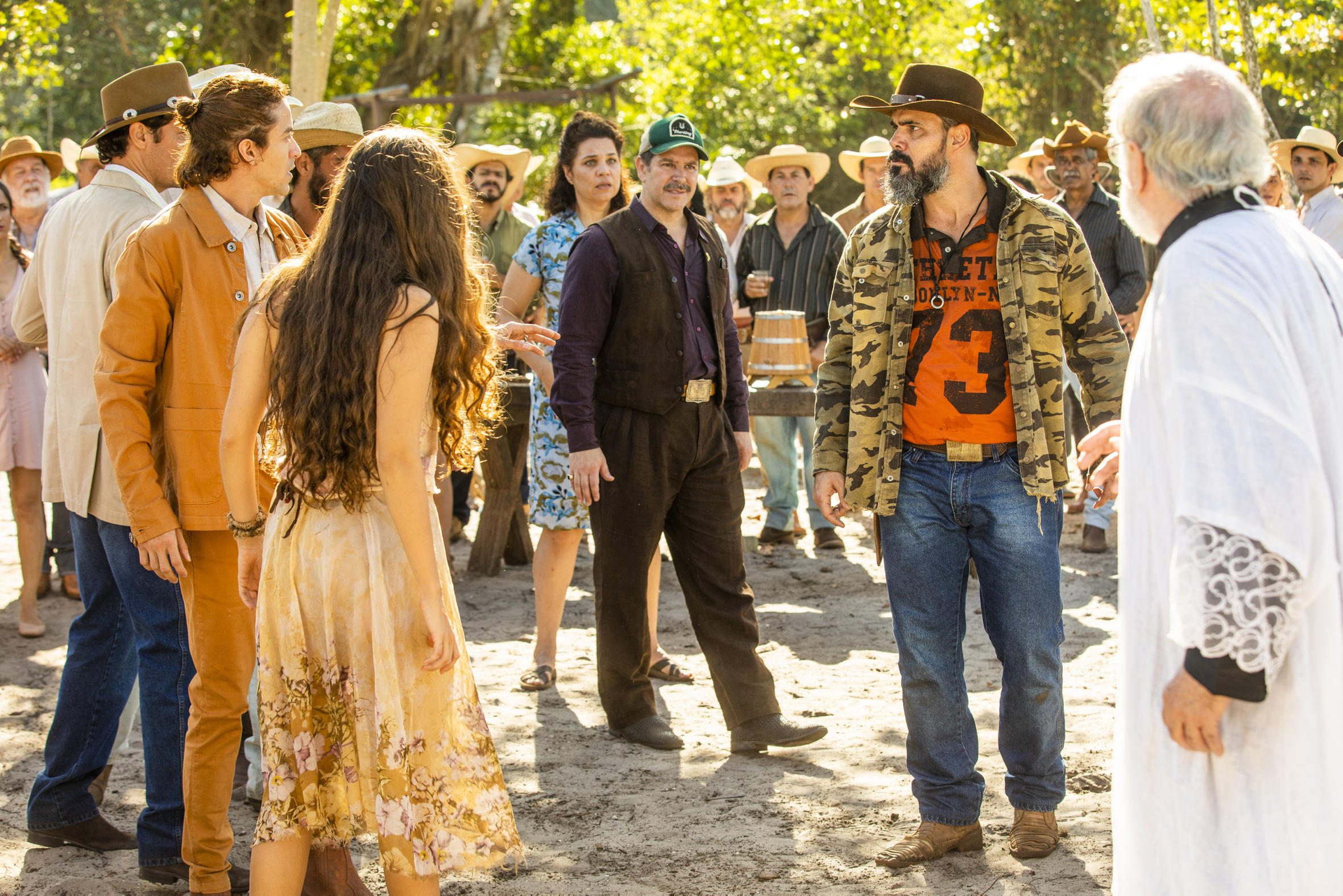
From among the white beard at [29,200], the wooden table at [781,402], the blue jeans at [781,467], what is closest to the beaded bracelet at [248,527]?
the wooden table at [781,402]

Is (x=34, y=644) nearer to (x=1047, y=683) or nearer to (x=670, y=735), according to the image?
(x=670, y=735)

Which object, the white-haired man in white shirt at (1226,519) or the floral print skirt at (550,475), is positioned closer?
the white-haired man in white shirt at (1226,519)

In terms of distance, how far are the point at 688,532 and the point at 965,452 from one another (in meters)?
1.38

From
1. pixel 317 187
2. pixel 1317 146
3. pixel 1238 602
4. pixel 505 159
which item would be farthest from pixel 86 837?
pixel 1317 146

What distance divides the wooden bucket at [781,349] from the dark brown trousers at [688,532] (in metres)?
2.06

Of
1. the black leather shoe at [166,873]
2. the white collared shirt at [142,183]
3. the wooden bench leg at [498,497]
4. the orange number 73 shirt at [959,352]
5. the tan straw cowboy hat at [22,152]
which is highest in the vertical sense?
the tan straw cowboy hat at [22,152]

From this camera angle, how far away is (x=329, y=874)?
337cm

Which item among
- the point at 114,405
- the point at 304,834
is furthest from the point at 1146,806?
Result: the point at 114,405

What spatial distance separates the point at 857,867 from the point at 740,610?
1176 mm

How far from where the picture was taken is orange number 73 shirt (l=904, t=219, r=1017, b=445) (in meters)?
3.54

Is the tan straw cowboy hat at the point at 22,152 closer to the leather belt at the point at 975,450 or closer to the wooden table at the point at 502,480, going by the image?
the wooden table at the point at 502,480

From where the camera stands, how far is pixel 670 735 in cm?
471

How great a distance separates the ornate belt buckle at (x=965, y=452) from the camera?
138 inches

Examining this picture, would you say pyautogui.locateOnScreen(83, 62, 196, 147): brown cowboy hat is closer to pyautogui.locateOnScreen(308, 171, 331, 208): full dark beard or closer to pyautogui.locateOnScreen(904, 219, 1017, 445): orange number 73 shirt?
pyautogui.locateOnScreen(308, 171, 331, 208): full dark beard
